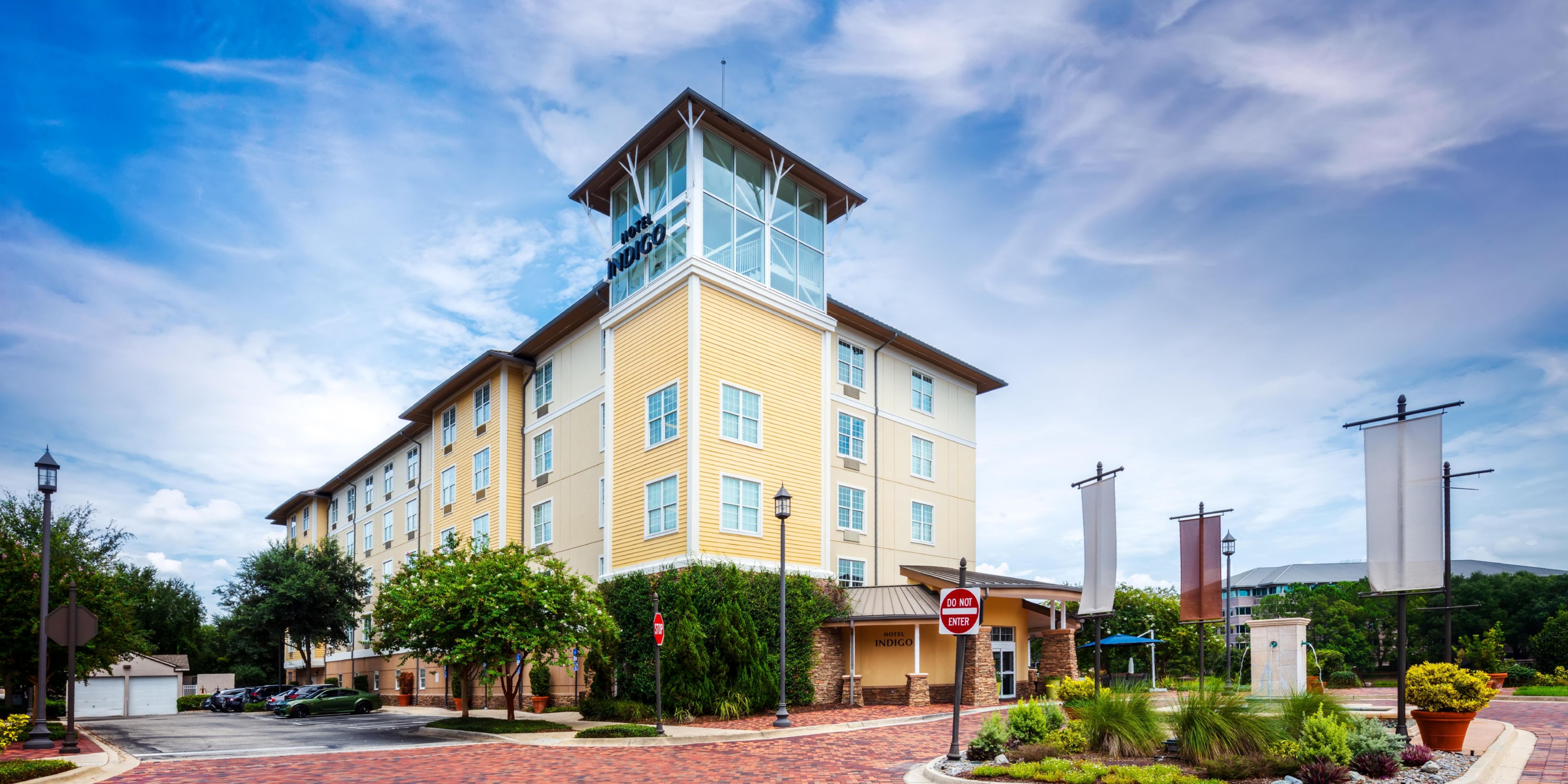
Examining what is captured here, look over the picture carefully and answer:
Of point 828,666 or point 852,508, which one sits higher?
point 852,508

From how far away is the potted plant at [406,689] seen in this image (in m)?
46.1

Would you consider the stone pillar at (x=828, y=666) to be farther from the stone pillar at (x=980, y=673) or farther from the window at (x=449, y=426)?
the window at (x=449, y=426)

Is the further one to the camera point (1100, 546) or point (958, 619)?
point (1100, 546)

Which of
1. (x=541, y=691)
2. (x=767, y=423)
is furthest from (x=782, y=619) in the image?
(x=541, y=691)

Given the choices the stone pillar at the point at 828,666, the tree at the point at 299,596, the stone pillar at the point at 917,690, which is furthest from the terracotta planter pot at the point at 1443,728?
the tree at the point at 299,596

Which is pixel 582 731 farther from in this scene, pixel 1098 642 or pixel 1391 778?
pixel 1391 778

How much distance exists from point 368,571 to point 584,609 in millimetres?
34759

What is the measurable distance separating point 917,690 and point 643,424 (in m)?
11.3

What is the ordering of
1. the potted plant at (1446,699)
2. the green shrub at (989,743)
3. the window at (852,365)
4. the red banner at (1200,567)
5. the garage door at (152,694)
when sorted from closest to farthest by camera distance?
the potted plant at (1446,699)
the green shrub at (989,743)
the red banner at (1200,567)
the window at (852,365)
the garage door at (152,694)

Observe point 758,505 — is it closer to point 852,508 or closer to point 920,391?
point 852,508

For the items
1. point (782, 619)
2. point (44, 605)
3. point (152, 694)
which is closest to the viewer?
point (44, 605)

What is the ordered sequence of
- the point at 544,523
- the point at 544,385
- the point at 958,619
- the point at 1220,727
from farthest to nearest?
the point at 544,385 → the point at 544,523 → the point at 958,619 → the point at 1220,727

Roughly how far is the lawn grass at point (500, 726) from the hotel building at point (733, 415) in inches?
211

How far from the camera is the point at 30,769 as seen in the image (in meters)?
16.0
